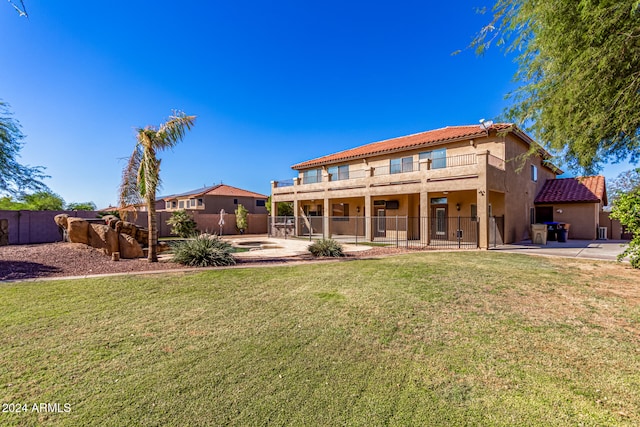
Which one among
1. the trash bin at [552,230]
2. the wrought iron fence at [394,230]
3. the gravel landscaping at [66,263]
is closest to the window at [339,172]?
the wrought iron fence at [394,230]

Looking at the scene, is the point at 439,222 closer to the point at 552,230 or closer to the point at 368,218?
the point at 368,218

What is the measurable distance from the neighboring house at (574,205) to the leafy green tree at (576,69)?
15888mm

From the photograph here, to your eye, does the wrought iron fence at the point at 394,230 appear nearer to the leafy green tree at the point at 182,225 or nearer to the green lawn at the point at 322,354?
the leafy green tree at the point at 182,225

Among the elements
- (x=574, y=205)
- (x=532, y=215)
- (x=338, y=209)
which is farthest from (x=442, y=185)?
(x=574, y=205)

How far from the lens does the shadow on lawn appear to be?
788cm

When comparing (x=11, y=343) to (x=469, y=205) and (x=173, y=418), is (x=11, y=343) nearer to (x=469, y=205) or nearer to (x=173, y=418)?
(x=173, y=418)

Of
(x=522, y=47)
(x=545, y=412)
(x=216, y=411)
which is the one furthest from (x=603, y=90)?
(x=216, y=411)

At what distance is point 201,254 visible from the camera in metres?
10.0

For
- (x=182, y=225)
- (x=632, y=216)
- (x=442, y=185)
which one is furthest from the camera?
(x=182, y=225)

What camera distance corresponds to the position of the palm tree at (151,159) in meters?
10.0

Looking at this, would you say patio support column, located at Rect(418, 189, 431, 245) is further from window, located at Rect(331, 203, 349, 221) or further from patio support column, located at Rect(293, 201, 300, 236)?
patio support column, located at Rect(293, 201, 300, 236)

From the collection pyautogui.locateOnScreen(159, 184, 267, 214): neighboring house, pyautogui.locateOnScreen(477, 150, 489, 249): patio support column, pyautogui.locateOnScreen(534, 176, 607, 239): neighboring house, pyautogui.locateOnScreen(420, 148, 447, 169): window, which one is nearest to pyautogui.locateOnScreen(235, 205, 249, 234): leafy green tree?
pyautogui.locateOnScreen(159, 184, 267, 214): neighboring house

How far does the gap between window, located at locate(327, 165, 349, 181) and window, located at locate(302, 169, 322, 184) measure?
1.08m

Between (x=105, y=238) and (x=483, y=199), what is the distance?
17.4m
